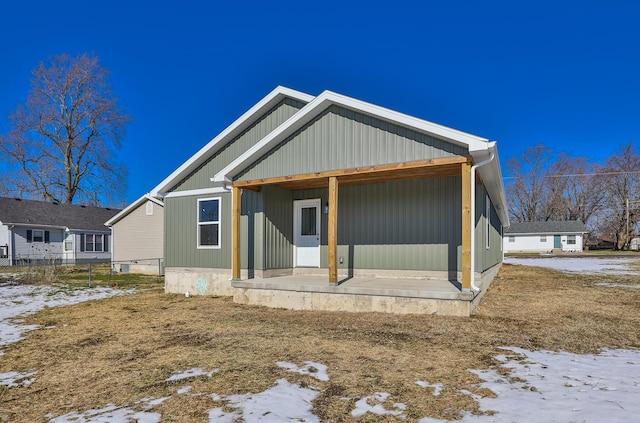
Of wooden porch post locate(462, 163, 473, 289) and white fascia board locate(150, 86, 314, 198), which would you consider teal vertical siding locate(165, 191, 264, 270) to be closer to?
white fascia board locate(150, 86, 314, 198)

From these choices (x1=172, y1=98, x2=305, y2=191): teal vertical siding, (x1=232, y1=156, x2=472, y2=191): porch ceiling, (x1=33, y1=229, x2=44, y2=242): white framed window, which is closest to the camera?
(x1=232, y1=156, x2=472, y2=191): porch ceiling

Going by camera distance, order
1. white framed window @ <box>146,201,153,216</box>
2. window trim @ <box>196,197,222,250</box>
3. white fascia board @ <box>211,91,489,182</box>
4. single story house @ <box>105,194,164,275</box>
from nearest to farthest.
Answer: white fascia board @ <box>211,91,489,182</box>, window trim @ <box>196,197,222,250</box>, single story house @ <box>105,194,164,275</box>, white framed window @ <box>146,201,153,216</box>

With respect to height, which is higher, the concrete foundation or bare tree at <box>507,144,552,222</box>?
bare tree at <box>507,144,552,222</box>

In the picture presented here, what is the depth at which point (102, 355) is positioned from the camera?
5020 millimetres

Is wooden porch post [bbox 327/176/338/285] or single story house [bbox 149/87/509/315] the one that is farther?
wooden porch post [bbox 327/176/338/285]

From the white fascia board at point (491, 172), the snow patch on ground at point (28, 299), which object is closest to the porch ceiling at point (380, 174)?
the white fascia board at point (491, 172)

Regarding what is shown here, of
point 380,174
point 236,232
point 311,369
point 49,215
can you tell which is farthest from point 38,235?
point 311,369

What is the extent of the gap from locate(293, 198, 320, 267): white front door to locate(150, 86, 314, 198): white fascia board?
2683 mm

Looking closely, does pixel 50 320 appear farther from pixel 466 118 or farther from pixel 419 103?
pixel 466 118

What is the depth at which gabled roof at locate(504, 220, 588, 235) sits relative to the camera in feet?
138

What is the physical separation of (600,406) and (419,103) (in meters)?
28.4

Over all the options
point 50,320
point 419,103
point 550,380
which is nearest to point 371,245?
point 550,380

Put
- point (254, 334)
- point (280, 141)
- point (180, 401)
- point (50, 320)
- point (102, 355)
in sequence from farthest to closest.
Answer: point (280, 141) → point (50, 320) → point (254, 334) → point (102, 355) → point (180, 401)

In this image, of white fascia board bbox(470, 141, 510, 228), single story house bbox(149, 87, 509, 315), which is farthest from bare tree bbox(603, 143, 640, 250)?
single story house bbox(149, 87, 509, 315)
